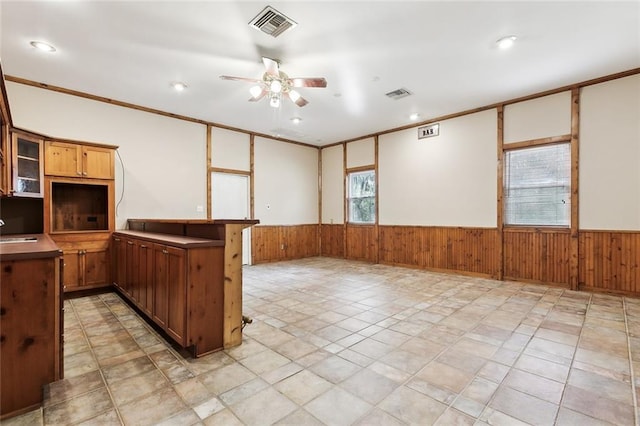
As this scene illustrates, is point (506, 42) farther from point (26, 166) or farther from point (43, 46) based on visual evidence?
point (26, 166)

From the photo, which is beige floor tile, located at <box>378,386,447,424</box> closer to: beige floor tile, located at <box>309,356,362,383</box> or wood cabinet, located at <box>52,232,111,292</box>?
beige floor tile, located at <box>309,356,362,383</box>

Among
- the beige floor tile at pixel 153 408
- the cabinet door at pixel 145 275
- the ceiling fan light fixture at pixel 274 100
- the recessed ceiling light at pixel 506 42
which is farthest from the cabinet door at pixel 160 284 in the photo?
the recessed ceiling light at pixel 506 42

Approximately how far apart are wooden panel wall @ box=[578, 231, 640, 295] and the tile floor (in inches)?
12.9

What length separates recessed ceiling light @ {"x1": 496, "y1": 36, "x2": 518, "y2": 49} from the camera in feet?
11.3

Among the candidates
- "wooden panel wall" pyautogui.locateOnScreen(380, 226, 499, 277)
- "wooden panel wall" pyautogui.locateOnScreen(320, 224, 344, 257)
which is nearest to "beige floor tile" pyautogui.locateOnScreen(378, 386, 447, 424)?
"wooden panel wall" pyautogui.locateOnScreen(380, 226, 499, 277)

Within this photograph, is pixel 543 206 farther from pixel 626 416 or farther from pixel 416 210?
pixel 626 416

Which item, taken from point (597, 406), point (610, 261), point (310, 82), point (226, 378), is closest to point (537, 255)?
point (610, 261)

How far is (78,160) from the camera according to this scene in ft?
14.5

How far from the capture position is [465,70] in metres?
4.25

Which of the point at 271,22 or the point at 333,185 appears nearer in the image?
the point at 271,22

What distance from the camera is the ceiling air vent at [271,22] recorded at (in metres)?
2.98

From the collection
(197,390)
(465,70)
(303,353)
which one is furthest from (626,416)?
(465,70)

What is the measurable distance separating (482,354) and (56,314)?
3.23 metres

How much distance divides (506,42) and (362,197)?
4810 millimetres
